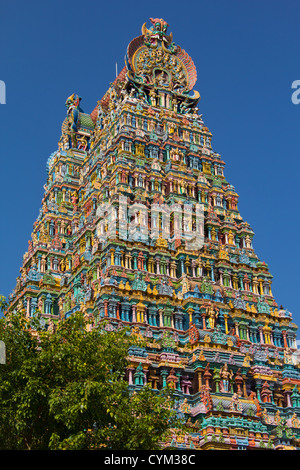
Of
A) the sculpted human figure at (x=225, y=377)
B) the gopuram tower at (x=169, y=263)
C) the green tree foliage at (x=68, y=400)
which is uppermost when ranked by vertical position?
the gopuram tower at (x=169, y=263)

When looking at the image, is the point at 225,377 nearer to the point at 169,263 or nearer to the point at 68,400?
the point at 169,263

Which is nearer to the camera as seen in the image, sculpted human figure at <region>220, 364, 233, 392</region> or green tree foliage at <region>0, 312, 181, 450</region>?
green tree foliage at <region>0, 312, 181, 450</region>

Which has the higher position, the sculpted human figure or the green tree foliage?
the sculpted human figure

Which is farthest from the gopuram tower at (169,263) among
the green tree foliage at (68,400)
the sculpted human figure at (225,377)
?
the green tree foliage at (68,400)

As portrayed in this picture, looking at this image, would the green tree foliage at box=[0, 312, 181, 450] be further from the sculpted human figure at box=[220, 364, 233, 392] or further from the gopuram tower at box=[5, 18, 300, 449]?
the sculpted human figure at box=[220, 364, 233, 392]

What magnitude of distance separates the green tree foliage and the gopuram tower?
1021 cm

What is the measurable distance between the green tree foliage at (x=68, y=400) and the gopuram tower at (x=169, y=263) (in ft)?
33.5

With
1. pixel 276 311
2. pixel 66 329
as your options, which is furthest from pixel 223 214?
pixel 66 329

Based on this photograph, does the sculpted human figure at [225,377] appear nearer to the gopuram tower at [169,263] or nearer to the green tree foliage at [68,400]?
the gopuram tower at [169,263]

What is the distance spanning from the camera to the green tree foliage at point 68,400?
1229 inches

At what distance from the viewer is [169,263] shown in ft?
185

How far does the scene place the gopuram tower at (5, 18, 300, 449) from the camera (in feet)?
161

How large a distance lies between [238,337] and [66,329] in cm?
2133

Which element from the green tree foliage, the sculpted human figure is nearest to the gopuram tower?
the sculpted human figure
